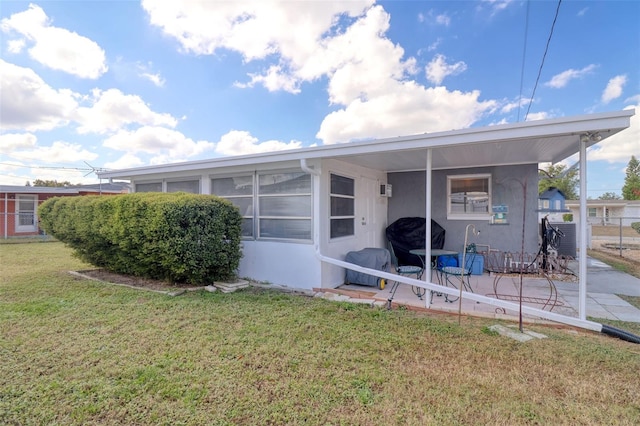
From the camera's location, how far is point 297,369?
9.09 ft

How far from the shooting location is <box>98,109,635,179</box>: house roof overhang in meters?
3.32

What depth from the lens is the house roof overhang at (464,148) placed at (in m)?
3.32

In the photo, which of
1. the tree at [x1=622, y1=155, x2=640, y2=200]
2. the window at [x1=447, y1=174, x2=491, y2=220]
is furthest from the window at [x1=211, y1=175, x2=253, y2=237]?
the tree at [x1=622, y1=155, x2=640, y2=200]

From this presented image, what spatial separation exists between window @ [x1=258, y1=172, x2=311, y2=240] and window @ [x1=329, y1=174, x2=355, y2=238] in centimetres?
50

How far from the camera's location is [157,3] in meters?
7.21

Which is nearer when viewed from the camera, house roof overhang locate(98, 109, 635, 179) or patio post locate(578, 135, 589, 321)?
house roof overhang locate(98, 109, 635, 179)

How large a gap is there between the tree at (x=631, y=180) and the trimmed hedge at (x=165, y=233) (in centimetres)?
3276

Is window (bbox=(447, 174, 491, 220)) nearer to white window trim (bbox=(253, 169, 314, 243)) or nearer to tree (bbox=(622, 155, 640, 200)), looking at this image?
white window trim (bbox=(253, 169, 314, 243))

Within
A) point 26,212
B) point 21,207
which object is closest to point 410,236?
point 26,212

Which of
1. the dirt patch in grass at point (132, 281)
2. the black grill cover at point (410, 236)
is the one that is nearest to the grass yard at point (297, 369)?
the dirt patch in grass at point (132, 281)

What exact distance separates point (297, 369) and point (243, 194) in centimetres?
424

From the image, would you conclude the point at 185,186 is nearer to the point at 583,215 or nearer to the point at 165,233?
the point at 165,233

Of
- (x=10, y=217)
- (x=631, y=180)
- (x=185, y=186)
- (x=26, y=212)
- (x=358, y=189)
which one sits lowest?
(x=10, y=217)

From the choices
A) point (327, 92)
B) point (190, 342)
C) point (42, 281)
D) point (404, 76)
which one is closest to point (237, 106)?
point (327, 92)
